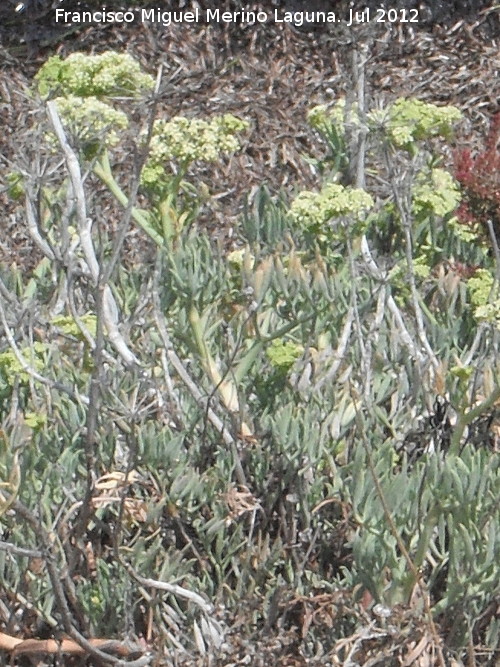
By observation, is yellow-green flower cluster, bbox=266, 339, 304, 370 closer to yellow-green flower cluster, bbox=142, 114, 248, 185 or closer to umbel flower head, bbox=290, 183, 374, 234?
umbel flower head, bbox=290, 183, 374, 234

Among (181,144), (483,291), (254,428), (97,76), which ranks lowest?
(254,428)

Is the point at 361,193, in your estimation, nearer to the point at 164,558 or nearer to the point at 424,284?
the point at 164,558

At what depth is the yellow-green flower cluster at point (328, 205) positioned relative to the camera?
238 cm

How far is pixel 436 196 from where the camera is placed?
9.07 ft

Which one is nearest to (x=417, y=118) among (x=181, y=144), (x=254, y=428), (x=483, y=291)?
(x=483, y=291)

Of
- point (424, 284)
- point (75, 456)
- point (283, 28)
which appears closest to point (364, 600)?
point (75, 456)

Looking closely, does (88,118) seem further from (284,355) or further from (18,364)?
(284,355)

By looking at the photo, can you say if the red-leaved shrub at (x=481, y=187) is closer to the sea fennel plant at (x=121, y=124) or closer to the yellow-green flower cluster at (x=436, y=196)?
the yellow-green flower cluster at (x=436, y=196)

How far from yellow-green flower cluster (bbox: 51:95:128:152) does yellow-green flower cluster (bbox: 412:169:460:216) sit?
754 mm

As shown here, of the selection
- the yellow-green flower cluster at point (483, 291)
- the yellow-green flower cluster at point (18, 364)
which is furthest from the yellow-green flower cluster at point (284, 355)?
the yellow-green flower cluster at point (18, 364)

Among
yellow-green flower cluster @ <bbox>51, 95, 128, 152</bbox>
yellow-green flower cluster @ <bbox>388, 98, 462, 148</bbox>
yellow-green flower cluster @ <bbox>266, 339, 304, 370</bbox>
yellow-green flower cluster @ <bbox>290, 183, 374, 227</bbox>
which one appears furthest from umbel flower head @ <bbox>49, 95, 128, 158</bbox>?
yellow-green flower cluster @ <bbox>388, 98, 462, 148</bbox>

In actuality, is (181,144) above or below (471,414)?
above

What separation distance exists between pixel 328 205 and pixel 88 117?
1.70 ft

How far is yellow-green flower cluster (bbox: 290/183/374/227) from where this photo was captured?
2383 millimetres
